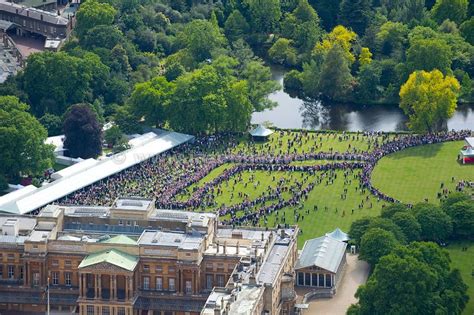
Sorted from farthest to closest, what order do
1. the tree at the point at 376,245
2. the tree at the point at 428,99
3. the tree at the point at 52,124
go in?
the tree at the point at 428,99
the tree at the point at 52,124
the tree at the point at 376,245

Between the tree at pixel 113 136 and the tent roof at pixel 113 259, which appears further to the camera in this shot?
the tree at pixel 113 136

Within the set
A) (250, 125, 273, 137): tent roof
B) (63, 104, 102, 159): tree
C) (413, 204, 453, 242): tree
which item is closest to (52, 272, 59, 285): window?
(413, 204, 453, 242): tree

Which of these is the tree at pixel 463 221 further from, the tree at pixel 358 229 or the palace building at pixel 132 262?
→ the palace building at pixel 132 262

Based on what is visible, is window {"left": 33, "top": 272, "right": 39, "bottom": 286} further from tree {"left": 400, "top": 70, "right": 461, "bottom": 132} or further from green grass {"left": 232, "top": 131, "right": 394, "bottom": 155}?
tree {"left": 400, "top": 70, "right": 461, "bottom": 132}

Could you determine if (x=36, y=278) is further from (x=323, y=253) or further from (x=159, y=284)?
(x=323, y=253)

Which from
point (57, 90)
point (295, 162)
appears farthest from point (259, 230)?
point (57, 90)

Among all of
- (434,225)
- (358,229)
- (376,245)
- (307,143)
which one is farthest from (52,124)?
(376,245)

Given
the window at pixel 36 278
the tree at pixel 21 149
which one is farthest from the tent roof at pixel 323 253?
the tree at pixel 21 149
